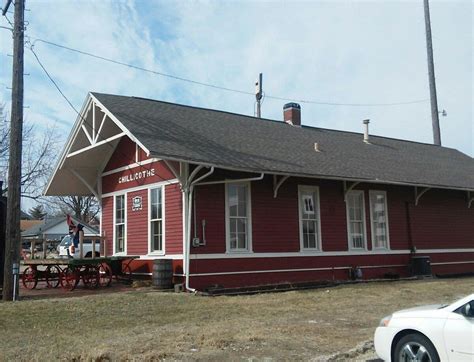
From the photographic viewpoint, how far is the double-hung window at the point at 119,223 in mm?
19297

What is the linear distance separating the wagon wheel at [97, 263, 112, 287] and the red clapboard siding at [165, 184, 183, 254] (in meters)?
2.44

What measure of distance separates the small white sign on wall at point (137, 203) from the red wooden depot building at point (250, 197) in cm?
4

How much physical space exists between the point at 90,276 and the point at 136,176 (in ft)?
11.7

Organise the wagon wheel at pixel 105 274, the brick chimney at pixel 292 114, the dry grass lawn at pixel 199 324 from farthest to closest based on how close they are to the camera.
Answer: the brick chimney at pixel 292 114 → the wagon wheel at pixel 105 274 → the dry grass lawn at pixel 199 324

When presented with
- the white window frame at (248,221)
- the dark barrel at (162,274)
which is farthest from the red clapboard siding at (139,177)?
the dark barrel at (162,274)

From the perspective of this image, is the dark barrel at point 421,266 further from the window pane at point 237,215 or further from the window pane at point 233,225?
the window pane at point 233,225

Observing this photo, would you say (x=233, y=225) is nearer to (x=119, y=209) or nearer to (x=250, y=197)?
(x=250, y=197)

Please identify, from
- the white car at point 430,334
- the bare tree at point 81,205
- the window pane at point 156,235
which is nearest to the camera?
the white car at point 430,334

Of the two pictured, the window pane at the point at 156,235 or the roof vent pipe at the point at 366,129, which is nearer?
the window pane at the point at 156,235

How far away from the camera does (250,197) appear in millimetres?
16875

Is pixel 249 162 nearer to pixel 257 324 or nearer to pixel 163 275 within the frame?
pixel 163 275

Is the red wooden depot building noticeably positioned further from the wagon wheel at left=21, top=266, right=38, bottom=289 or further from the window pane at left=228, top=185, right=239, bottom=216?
the wagon wheel at left=21, top=266, right=38, bottom=289

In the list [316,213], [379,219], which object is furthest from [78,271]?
[379,219]

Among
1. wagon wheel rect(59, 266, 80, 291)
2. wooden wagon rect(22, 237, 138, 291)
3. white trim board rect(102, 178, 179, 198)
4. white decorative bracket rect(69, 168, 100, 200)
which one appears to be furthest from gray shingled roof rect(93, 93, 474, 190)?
wagon wheel rect(59, 266, 80, 291)
